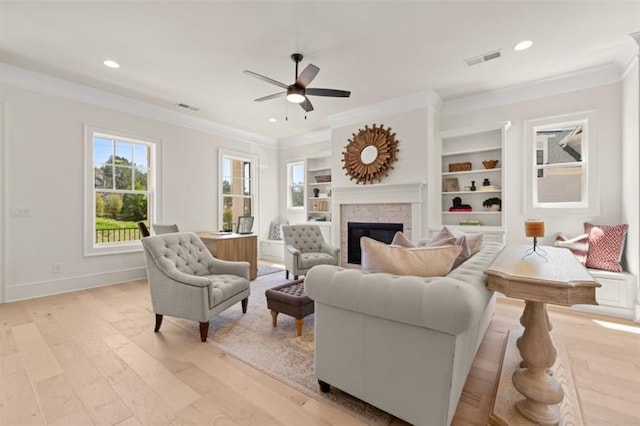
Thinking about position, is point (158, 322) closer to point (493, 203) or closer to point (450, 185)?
point (450, 185)

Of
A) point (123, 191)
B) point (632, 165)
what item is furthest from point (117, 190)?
point (632, 165)

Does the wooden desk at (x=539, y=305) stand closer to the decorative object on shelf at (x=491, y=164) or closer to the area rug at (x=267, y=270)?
the decorative object on shelf at (x=491, y=164)

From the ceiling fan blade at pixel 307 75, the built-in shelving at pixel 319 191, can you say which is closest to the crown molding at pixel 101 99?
the built-in shelving at pixel 319 191

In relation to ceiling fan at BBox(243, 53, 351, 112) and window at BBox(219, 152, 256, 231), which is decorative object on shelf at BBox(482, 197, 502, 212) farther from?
window at BBox(219, 152, 256, 231)

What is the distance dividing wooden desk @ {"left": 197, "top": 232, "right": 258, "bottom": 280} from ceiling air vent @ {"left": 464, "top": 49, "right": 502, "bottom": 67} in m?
3.85

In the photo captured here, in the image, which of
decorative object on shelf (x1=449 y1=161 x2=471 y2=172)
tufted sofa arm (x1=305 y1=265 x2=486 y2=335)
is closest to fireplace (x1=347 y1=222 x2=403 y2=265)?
decorative object on shelf (x1=449 y1=161 x2=471 y2=172)

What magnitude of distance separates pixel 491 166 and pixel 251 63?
146 inches

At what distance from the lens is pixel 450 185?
4711mm

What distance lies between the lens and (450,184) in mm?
4715

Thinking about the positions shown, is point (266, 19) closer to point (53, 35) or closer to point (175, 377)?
point (53, 35)

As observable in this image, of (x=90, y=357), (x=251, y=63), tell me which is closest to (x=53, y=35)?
(x=251, y=63)

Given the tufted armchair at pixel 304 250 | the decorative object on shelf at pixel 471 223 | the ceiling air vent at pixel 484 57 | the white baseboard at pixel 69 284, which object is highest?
the ceiling air vent at pixel 484 57

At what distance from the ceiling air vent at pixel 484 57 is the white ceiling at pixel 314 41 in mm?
73

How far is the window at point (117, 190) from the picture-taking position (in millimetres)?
4258
